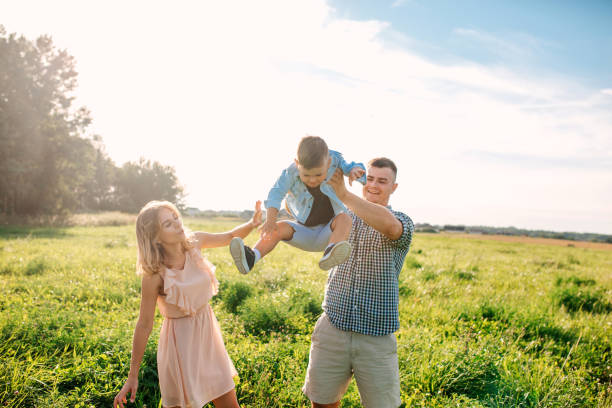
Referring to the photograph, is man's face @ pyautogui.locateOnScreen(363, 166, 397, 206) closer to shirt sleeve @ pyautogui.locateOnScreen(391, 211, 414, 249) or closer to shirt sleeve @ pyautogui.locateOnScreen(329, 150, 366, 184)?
shirt sleeve @ pyautogui.locateOnScreen(329, 150, 366, 184)

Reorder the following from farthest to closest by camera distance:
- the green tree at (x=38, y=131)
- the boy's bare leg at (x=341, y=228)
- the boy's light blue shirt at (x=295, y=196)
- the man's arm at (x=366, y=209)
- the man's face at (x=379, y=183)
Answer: the green tree at (x=38, y=131) < the boy's light blue shirt at (x=295, y=196) < the man's face at (x=379, y=183) < the boy's bare leg at (x=341, y=228) < the man's arm at (x=366, y=209)

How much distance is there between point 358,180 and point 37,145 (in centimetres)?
3425

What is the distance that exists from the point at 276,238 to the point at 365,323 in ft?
3.86

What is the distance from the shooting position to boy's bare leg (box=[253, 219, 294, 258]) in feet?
11.8

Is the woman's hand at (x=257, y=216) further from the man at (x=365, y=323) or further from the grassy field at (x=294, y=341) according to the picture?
the grassy field at (x=294, y=341)

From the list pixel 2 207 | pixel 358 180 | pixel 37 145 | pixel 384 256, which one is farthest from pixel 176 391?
pixel 2 207

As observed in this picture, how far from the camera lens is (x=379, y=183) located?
11.7ft

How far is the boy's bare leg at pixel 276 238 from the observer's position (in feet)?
11.8

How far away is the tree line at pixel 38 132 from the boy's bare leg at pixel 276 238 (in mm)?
31536

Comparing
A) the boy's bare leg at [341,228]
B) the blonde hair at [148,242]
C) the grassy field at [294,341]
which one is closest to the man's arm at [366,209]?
the boy's bare leg at [341,228]

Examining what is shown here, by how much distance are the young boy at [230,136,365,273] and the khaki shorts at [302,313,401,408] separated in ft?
2.44

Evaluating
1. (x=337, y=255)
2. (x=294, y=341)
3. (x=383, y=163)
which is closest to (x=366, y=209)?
(x=337, y=255)

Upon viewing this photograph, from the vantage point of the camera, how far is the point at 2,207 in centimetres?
3020

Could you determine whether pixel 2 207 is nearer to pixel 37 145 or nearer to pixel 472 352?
pixel 37 145
